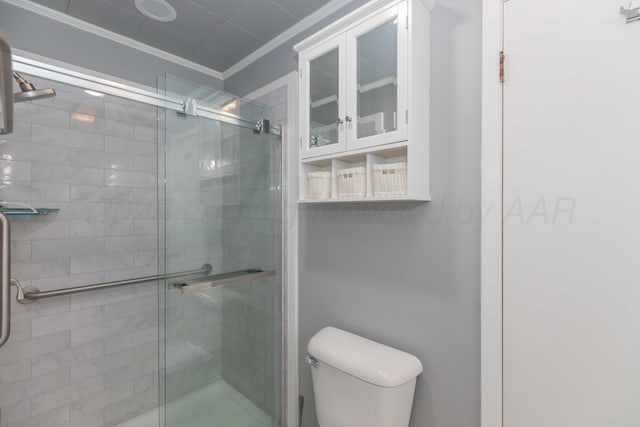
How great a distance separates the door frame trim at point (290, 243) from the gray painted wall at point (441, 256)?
1.35ft

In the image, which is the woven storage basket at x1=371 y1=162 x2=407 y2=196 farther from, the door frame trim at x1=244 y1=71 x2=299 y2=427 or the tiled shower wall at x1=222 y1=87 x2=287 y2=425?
the tiled shower wall at x1=222 y1=87 x2=287 y2=425

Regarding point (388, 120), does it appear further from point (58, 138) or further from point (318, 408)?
point (58, 138)

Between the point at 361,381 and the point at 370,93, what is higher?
the point at 370,93

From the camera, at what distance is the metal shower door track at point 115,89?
1.05 m

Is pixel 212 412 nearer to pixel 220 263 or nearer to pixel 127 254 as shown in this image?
pixel 220 263

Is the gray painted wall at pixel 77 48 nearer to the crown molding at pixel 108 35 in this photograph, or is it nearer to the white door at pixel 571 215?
the crown molding at pixel 108 35

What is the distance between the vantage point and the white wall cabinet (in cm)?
99

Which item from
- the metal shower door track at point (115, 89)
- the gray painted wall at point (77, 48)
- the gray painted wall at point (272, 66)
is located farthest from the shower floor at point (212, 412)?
the gray painted wall at point (77, 48)

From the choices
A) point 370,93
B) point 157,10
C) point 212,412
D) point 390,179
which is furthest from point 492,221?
point 157,10

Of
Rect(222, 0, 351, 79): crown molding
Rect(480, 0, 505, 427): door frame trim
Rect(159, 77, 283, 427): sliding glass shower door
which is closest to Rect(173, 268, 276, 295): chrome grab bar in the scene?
Rect(159, 77, 283, 427): sliding glass shower door

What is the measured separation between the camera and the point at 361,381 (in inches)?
40.7

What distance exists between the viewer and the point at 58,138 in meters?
1.53

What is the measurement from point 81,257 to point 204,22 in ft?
4.94

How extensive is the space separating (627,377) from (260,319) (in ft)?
4.84
